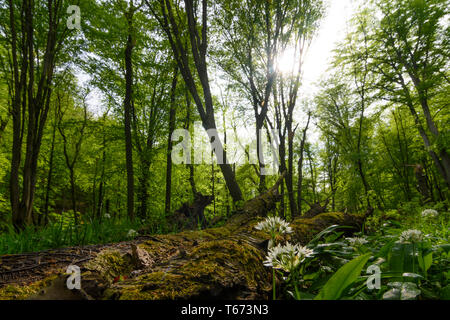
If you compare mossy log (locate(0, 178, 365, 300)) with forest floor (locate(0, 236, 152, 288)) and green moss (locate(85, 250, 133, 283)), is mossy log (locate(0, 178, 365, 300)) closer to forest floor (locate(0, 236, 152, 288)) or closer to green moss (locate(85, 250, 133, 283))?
green moss (locate(85, 250, 133, 283))

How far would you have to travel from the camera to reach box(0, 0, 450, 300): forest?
1.09 meters

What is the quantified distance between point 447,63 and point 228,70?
9.77 metres

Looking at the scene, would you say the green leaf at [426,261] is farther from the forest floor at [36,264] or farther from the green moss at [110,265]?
the forest floor at [36,264]

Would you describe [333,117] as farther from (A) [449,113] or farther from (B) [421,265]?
(B) [421,265]

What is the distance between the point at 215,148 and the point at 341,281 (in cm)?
462

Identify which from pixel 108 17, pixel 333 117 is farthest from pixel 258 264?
pixel 333 117

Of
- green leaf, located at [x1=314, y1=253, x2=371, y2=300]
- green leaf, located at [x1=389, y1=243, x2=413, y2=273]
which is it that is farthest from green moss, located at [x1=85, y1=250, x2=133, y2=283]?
green leaf, located at [x1=389, y1=243, x2=413, y2=273]

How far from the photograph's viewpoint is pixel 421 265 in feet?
3.87

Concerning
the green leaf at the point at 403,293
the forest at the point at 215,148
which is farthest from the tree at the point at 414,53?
the green leaf at the point at 403,293

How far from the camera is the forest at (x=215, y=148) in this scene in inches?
42.9

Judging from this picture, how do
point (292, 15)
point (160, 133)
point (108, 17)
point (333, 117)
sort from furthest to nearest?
point (333, 117)
point (160, 133)
point (292, 15)
point (108, 17)

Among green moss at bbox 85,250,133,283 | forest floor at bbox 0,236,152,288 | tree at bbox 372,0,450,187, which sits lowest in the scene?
forest floor at bbox 0,236,152,288

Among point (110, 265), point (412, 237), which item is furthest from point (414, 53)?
point (110, 265)

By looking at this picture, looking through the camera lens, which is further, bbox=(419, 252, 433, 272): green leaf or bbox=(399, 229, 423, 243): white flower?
bbox=(399, 229, 423, 243): white flower
